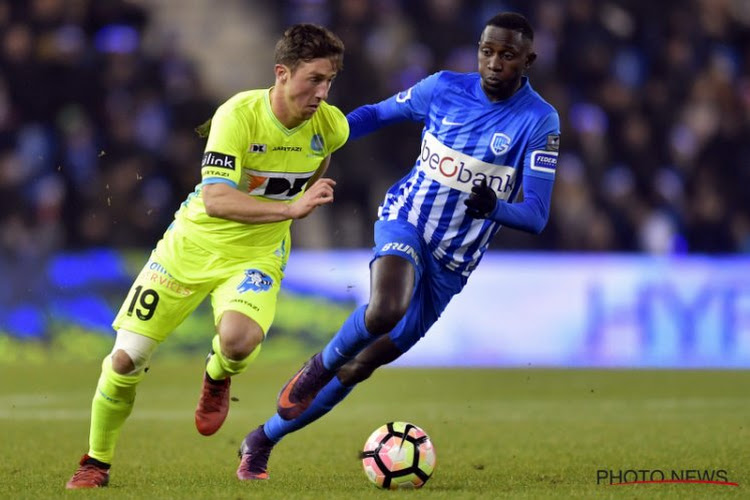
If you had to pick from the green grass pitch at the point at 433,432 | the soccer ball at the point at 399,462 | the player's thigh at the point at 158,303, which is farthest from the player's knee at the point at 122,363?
the soccer ball at the point at 399,462

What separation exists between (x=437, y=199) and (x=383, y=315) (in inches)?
33.5

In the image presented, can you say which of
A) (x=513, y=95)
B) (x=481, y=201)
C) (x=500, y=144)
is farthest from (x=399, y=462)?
(x=513, y=95)

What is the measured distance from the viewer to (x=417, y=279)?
651 centimetres

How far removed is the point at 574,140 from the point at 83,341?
587 cm

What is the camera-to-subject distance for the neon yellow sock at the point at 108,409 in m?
5.98

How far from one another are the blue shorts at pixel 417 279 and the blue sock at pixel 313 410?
0.37m

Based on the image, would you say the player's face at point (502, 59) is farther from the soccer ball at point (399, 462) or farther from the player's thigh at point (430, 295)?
the soccer ball at point (399, 462)

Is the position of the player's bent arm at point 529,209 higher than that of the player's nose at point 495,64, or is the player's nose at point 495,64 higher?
the player's nose at point 495,64

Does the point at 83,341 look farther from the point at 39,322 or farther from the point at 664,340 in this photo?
the point at 664,340

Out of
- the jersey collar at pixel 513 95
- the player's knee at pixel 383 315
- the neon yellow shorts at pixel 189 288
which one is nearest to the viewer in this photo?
the neon yellow shorts at pixel 189 288

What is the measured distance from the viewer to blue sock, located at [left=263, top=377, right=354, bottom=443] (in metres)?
6.49

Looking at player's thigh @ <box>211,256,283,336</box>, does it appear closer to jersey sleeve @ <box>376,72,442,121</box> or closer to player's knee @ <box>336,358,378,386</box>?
player's knee @ <box>336,358,378,386</box>

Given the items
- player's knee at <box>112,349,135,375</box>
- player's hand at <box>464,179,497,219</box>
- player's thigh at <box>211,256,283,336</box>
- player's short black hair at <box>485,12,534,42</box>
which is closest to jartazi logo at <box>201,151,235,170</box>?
player's thigh at <box>211,256,283,336</box>

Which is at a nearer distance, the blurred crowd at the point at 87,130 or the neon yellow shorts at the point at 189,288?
the neon yellow shorts at the point at 189,288
